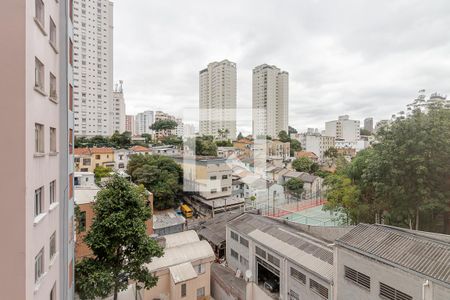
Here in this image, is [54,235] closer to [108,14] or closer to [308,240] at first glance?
[308,240]

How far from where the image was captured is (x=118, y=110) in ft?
157

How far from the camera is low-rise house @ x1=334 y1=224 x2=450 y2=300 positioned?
5102 millimetres

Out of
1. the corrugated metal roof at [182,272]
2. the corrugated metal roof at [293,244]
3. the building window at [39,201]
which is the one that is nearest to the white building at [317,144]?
the corrugated metal roof at [293,244]

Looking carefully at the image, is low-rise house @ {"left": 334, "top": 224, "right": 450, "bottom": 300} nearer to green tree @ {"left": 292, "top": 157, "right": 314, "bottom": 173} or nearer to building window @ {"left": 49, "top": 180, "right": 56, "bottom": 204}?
building window @ {"left": 49, "top": 180, "right": 56, "bottom": 204}

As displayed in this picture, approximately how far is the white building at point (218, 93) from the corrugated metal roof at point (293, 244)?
33.7 metres

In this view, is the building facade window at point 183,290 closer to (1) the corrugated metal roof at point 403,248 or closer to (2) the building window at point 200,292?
(2) the building window at point 200,292

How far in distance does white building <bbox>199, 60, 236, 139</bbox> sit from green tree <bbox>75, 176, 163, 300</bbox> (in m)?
37.9

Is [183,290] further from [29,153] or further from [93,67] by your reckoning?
[93,67]

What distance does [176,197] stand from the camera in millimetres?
21062

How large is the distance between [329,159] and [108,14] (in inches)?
2003

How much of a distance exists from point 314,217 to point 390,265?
474 inches

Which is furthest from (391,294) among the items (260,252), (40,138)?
(40,138)

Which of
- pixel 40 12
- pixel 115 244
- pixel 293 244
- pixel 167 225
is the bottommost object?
pixel 167 225

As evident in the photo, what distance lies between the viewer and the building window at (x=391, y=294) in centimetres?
544
